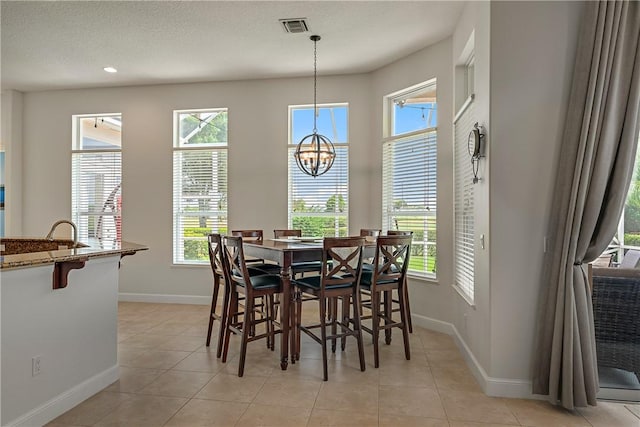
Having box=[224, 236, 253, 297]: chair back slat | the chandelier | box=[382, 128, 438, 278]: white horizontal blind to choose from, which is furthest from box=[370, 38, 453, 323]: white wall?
box=[224, 236, 253, 297]: chair back slat

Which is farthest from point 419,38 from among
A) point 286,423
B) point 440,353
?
point 286,423

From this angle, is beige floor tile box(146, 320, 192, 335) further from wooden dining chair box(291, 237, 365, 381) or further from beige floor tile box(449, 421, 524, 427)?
beige floor tile box(449, 421, 524, 427)

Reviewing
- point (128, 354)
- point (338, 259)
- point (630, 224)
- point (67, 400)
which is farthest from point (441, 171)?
point (67, 400)

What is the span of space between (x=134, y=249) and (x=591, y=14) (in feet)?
11.5

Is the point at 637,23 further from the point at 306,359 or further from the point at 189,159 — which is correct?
the point at 189,159

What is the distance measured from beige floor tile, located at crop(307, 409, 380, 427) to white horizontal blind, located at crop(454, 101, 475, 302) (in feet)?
4.72

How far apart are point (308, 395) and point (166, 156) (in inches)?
163

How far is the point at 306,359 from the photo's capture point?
3.41 metres

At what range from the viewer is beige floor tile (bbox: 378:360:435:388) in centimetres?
295

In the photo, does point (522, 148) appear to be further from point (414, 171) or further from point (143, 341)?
point (143, 341)

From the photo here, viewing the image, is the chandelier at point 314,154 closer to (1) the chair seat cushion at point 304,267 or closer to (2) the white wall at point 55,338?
(1) the chair seat cushion at point 304,267

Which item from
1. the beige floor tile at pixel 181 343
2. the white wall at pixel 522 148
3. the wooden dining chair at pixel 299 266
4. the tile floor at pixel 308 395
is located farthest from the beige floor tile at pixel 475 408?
the beige floor tile at pixel 181 343

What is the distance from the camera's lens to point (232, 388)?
284 cm

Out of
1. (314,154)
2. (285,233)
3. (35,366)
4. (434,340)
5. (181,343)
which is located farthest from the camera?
(285,233)
